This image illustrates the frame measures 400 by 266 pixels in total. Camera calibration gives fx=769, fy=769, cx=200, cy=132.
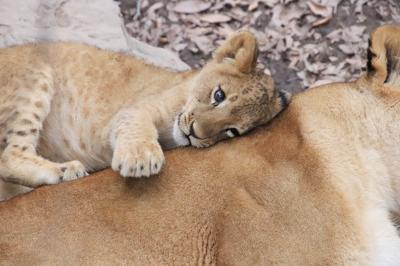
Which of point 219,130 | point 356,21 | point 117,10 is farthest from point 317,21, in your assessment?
point 219,130

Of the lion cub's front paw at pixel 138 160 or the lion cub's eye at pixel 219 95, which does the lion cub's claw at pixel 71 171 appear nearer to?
the lion cub's front paw at pixel 138 160

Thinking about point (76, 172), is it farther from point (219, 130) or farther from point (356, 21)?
point (356, 21)

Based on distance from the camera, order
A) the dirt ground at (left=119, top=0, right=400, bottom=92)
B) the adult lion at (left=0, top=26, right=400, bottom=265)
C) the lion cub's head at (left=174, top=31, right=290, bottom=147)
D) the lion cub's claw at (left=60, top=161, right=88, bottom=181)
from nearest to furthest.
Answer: the adult lion at (left=0, top=26, right=400, bottom=265)
the lion cub's head at (left=174, top=31, right=290, bottom=147)
the lion cub's claw at (left=60, top=161, right=88, bottom=181)
the dirt ground at (left=119, top=0, right=400, bottom=92)

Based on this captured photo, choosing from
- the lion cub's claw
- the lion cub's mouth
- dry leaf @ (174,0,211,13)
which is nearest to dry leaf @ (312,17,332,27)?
dry leaf @ (174,0,211,13)

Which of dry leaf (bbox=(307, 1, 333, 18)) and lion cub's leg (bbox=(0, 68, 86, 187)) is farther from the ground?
lion cub's leg (bbox=(0, 68, 86, 187))

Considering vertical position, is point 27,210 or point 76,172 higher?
point 27,210

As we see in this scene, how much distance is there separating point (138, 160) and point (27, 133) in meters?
0.87

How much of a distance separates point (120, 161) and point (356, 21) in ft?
11.1

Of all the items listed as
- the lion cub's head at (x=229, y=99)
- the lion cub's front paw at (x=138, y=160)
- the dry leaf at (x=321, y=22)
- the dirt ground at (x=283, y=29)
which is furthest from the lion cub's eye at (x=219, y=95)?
the dry leaf at (x=321, y=22)

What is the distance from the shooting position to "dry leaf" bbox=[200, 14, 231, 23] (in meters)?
6.16

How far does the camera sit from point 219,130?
3217mm

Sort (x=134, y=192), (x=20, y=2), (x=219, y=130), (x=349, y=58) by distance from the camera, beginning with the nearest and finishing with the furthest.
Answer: (x=134, y=192), (x=219, y=130), (x=20, y=2), (x=349, y=58)

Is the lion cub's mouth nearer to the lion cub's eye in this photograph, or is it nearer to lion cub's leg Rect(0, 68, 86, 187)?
the lion cub's eye

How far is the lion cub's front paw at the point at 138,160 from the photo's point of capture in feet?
9.67
